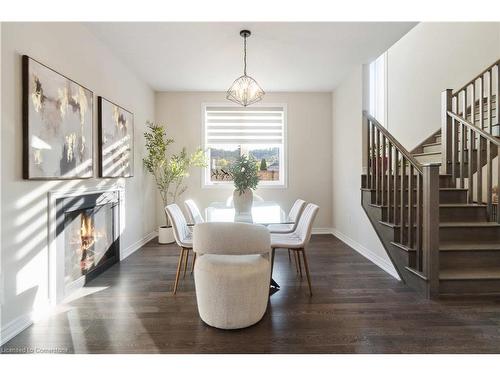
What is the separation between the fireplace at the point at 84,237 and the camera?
250cm

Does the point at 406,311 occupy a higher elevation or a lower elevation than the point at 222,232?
lower

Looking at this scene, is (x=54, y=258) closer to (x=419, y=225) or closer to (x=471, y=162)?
(x=419, y=225)

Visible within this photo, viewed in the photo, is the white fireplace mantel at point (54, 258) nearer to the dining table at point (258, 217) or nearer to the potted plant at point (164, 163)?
the dining table at point (258, 217)

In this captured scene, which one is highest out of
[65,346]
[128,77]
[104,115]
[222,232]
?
[128,77]

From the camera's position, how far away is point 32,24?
2184 millimetres

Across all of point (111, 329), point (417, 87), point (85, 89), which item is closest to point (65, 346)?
point (111, 329)

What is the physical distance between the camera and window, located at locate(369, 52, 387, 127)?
557cm

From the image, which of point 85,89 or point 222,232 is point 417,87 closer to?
point 222,232

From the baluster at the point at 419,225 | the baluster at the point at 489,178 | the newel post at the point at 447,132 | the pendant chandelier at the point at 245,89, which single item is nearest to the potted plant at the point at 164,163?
the pendant chandelier at the point at 245,89

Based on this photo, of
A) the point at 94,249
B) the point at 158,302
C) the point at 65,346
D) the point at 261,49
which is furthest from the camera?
the point at 261,49

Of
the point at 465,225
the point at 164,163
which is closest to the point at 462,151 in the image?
the point at 465,225

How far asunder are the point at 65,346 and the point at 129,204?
239cm

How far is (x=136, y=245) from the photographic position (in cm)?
426

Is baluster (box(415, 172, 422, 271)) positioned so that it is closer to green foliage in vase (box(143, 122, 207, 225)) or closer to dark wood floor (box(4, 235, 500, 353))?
dark wood floor (box(4, 235, 500, 353))
